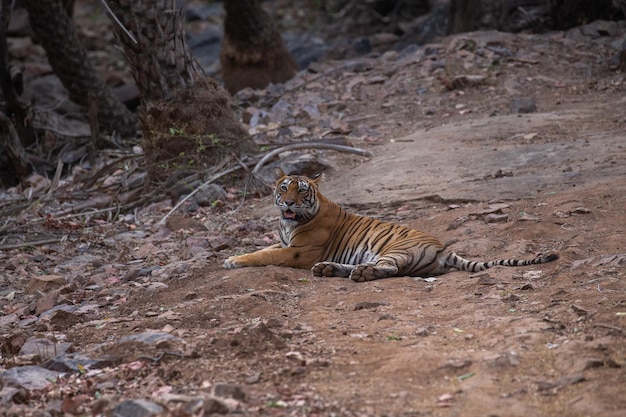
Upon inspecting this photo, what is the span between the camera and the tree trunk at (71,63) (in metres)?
14.7

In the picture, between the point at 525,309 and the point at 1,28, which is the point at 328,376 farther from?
the point at 1,28

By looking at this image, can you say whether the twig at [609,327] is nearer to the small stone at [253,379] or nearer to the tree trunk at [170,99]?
the small stone at [253,379]

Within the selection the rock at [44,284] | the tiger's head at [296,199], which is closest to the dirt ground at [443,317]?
the tiger's head at [296,199]

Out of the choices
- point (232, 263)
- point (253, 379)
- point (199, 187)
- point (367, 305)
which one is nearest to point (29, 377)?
point (253, 379)

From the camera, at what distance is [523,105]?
1297 cm

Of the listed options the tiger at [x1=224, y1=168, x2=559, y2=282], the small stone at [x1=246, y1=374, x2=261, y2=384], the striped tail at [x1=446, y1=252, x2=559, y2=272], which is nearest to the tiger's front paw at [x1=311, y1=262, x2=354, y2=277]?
the tiger at [x1=224, y1=168, x2=559, y2=282]

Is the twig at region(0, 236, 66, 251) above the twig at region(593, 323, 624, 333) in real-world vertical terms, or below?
below

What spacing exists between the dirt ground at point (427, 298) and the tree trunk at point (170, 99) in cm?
85

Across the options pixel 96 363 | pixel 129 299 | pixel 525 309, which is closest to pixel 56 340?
pixel 96 363

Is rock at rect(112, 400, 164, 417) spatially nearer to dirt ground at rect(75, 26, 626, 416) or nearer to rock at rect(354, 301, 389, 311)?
dirt ground at rect(75, 26, 626, 416)

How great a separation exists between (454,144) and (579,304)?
599 centimetres

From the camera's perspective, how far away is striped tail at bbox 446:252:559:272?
22.3 ft

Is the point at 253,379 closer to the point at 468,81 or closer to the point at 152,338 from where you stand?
the point at 152,338

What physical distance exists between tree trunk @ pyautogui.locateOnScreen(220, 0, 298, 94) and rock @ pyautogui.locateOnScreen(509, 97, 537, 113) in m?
5.68
